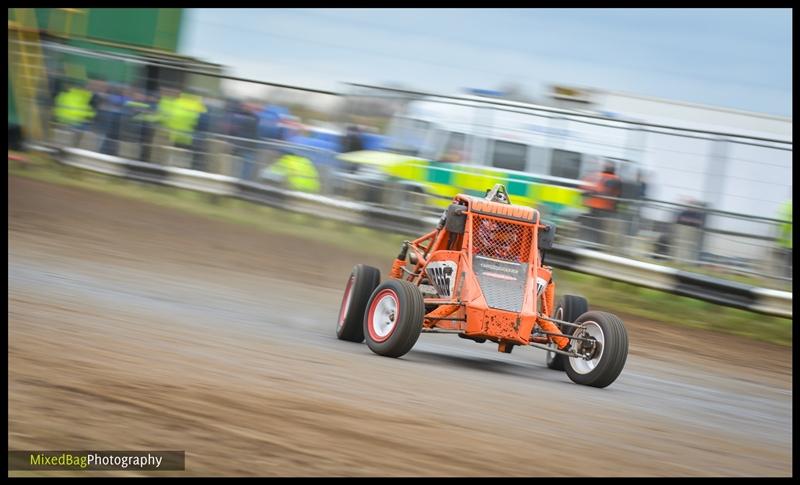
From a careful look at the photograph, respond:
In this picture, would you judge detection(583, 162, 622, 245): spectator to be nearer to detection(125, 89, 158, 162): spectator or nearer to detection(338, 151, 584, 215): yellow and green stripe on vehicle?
detection(338, 151, 584, 215): yellow and green stripe on vehicle

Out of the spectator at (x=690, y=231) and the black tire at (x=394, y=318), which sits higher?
the spectator at (x=690, y=231)

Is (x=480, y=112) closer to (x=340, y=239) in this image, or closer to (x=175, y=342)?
(x=340, y=239)

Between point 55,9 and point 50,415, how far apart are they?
57.1 feet

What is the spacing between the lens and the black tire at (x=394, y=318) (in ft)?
24.1

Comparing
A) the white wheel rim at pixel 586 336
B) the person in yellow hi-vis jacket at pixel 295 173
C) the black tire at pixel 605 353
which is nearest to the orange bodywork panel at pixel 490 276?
the white wheel rim at pixel 586 336

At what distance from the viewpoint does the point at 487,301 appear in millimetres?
7652

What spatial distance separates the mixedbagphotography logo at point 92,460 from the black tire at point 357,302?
425cm

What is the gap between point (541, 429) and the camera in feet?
18.2

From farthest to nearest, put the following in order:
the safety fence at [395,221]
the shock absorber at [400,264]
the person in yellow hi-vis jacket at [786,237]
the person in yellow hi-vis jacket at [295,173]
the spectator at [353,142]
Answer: the person in yellow hi-vis jacket at [295,173] < the spectator at [353,142] < the safety fence at [395,221] < the person in yellow hi-vis jacket at [786,237] < the shock absorber at [400,264]

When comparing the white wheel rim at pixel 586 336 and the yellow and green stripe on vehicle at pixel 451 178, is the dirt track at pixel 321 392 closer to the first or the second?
the white wheel rim at pixel 586 336

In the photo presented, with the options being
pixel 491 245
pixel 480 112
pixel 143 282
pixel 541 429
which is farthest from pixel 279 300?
pixel 541 429

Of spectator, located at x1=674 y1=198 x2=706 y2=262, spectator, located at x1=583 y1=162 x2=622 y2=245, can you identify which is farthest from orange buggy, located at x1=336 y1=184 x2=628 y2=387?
spectator, located at x1=583 y1=162 x2=622 y2=245

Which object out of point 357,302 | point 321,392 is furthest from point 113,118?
point 321,392

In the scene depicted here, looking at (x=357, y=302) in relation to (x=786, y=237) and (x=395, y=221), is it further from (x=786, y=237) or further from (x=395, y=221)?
(x=395, y=221)
